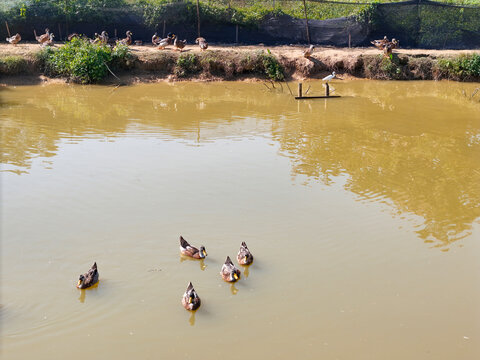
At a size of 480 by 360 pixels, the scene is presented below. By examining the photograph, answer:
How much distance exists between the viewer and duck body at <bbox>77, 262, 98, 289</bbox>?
6.66m

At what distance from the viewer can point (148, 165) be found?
1115 cm

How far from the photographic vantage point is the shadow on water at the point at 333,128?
32.8 ft

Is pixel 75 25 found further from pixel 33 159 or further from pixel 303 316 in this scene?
pixel 303 316

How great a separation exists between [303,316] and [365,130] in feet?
29.2

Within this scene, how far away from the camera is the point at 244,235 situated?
Result: 8.17m

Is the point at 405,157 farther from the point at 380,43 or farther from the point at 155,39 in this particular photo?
the point at 155,39

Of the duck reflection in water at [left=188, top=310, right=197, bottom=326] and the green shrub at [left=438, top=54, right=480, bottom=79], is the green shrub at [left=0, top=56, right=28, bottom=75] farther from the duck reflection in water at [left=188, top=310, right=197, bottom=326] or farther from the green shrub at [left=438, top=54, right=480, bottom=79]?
the green shrub at [left=438, top=54, right=480, bottom=79]

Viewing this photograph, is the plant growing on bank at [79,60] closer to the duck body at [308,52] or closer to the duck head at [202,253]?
the duck body at [308,52]

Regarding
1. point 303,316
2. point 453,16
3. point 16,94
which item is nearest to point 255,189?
point 303,316

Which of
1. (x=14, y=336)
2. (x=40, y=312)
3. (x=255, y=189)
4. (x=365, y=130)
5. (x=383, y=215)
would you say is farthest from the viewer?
(x=365, y=130)

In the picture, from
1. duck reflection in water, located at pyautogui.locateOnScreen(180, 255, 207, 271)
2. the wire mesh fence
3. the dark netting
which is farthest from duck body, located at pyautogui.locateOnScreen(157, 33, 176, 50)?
duck reflection in water, located at pyautogui.locateOnScreen(180, 255, 207, 271)

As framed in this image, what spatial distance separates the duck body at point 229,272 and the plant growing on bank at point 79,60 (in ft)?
48.0

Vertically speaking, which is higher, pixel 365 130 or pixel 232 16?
pixel 232 16

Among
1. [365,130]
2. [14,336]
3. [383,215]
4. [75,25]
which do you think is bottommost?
[14,336]
